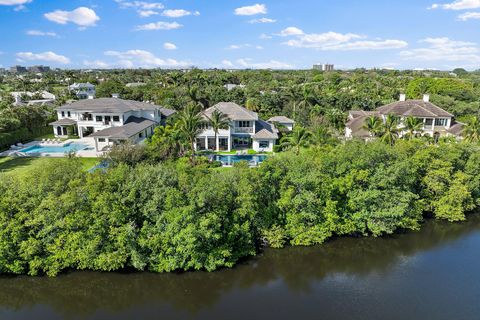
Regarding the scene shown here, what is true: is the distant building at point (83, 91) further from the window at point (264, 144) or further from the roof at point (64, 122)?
the window at point (264, 144)

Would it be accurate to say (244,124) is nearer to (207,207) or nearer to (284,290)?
(207,207)

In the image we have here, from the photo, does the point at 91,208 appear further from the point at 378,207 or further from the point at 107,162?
the point at 378,207

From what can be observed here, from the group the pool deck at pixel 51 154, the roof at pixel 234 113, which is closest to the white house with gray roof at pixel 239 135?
the roof at pixel 234 113

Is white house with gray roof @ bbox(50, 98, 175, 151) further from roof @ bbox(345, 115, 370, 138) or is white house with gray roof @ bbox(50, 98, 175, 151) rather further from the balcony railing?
roof @ bbox(345, 115, 370, 138)

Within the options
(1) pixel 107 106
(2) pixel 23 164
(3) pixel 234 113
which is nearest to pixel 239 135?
(3) pixel 234 113

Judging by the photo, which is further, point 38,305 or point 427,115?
point 427,115

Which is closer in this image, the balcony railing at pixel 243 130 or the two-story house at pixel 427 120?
the two-story house at pixel 427 120

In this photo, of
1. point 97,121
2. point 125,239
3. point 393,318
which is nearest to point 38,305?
point 125,239
